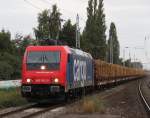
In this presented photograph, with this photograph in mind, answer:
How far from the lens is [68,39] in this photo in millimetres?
69000

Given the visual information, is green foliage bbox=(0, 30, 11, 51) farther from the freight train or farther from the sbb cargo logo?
the freight train

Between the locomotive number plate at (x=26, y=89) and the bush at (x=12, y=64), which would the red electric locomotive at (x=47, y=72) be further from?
the bush at (x=12, y=64)

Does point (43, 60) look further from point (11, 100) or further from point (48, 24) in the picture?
point (48, 24)

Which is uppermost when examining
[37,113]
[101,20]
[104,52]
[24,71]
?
[101,20]

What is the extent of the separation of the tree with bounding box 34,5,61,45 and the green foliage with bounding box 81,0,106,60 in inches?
350

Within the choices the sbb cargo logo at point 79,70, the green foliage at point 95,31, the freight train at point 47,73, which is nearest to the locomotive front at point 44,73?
the freight train at point 47,73

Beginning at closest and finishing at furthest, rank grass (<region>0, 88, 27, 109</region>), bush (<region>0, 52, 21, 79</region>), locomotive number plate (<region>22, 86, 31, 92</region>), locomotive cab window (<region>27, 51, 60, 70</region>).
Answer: locomotive number plate (<region>22, 86, 31, 92</region>), grass (<region>0, 88, 27, 109</region>), locomotive cab window (<region>27, 51, 60, 70</region>), bush (<region>0, 52, 21, 79</region>)

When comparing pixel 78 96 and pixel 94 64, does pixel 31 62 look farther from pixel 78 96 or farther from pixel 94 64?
pixel 94 64

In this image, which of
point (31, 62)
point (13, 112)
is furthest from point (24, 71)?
point (13, 112)

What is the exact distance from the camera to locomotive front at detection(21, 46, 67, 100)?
25.8 metres

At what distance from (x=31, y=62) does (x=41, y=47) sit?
1.06 m

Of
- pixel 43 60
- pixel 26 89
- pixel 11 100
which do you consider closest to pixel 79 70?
pixel 43 60

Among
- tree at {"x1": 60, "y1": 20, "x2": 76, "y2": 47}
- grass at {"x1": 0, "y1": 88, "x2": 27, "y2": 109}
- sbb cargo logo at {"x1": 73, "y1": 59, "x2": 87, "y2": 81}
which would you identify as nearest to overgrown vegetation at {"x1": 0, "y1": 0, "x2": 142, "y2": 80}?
tree at {"x1": 60, "y1": 20, "x2": 76, "y2": 47}

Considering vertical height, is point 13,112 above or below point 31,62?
below
